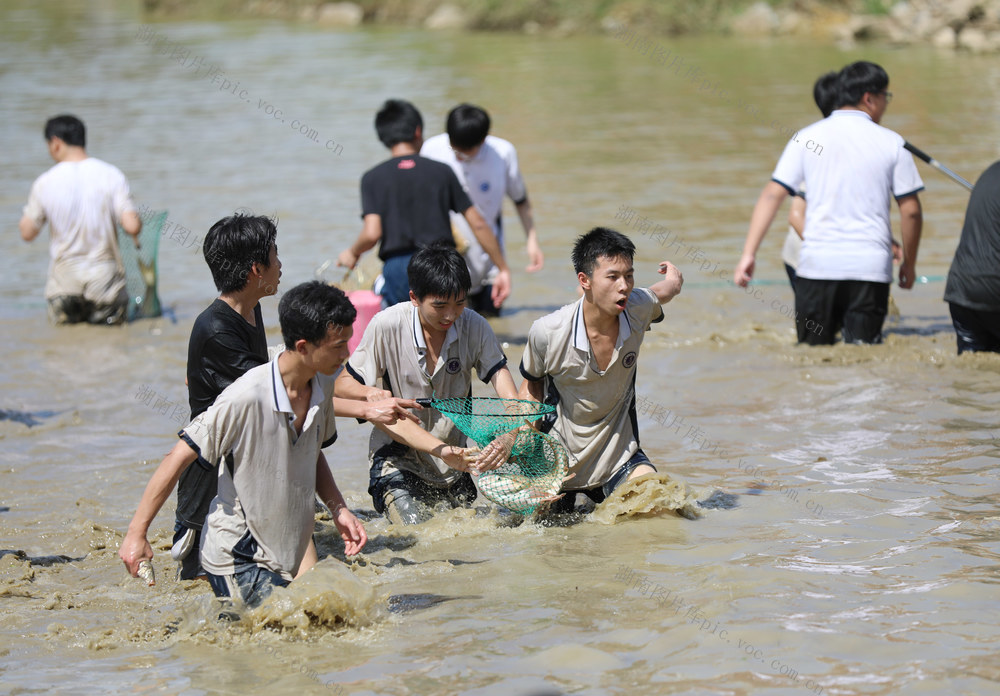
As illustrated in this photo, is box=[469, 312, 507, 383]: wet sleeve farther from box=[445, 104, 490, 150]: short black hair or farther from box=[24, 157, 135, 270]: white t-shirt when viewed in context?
box=[24, 157, 135, 270]: white t-shirt

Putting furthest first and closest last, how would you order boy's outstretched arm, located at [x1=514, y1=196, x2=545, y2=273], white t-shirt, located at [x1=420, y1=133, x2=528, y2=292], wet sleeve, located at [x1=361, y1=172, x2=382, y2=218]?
boy's outstretched arm, located at [x1=514, y1=196, x2=545, y2=273]
white t-shirt, located at [x1=420, y1=133, x2=528, y2=292]
wet sleeve, located at [x1=361, y1=172, x2=382, y2=218]

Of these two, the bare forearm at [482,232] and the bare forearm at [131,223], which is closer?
the bare forearm at [482,232]

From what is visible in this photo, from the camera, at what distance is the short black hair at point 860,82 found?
7434 millimetres

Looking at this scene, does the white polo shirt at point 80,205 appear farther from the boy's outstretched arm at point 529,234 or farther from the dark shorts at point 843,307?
the dark shorts at point 843,307

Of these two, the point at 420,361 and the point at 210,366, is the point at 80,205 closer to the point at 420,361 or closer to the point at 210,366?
the point at 420,361

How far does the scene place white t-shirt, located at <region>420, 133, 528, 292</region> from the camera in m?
8.45

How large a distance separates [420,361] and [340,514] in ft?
3.52

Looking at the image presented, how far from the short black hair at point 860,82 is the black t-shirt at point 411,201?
2.50 metres

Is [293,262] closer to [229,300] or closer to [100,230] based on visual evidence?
[100,230]

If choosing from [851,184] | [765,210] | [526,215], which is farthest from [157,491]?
[526,215]

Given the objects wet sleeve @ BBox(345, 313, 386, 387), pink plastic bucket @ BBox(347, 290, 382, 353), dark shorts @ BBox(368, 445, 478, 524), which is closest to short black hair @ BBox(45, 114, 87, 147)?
pink plastic bucket @ BBox(347, 290, 382, 353)

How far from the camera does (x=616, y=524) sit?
5.19 metres

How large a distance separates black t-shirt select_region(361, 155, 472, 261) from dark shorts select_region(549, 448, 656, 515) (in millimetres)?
2574

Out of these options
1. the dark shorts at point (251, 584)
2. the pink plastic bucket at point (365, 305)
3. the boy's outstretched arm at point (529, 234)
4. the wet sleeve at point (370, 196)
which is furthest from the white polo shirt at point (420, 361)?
the boy's outstretched arm at point (529, 234)
